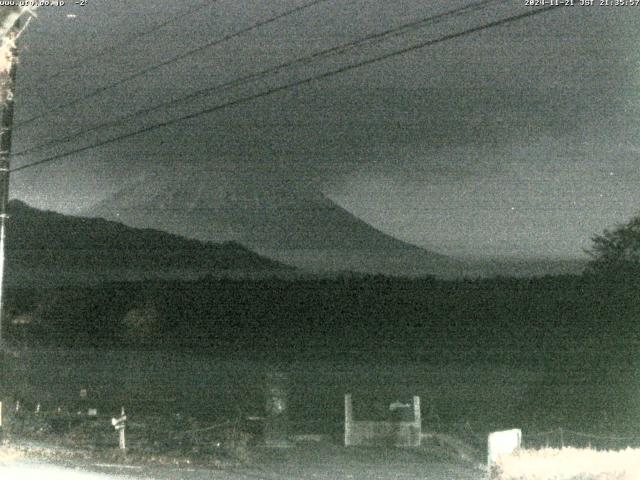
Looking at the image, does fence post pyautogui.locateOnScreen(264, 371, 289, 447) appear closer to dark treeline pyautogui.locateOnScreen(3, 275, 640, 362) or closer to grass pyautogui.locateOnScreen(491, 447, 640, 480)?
grass pyautogui.locateOnScreen(491, 447, 640, 480)

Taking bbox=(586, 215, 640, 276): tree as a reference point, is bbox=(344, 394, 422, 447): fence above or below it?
below

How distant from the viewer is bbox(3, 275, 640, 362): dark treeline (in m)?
51.5

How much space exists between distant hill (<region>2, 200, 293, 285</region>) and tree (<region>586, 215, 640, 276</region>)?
138ft

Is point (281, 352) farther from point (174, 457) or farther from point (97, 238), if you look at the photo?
point (97, 238)

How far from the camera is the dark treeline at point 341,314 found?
51.5 metres

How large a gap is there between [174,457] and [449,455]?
6.87m

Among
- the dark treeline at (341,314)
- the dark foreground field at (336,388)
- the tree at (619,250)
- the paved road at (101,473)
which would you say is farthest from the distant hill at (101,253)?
the paved road at (101,473)

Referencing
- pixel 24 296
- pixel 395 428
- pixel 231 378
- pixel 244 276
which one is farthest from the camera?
pixel 244 276

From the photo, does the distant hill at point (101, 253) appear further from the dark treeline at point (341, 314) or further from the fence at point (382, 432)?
the fence at point (382, 432)

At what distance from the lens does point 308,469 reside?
20.3m

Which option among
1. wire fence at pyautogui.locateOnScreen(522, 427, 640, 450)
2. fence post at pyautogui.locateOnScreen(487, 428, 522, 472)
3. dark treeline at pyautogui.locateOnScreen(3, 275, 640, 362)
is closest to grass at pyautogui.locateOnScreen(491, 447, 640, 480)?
fence post at pyautogui.locateOnScreen(487, 428, 522, 472)

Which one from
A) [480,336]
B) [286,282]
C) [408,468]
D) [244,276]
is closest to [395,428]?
[408,468]

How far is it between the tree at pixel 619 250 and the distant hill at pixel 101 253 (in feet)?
138

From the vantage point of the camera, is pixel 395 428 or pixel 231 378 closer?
pixel 395 428
